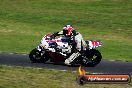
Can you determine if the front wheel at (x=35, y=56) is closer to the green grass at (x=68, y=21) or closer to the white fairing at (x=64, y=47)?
the white fairing at (x=64, y=47)

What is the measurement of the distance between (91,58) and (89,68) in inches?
27.8

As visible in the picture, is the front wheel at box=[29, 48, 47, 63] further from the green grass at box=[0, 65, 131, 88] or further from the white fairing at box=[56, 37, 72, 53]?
the green grass at box=[0, 65, 131, 88]

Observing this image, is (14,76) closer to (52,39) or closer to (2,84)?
(2,84)

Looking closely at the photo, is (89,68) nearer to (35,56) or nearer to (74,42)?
(74,42)

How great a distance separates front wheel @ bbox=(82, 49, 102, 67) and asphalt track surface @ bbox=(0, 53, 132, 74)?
316 mm

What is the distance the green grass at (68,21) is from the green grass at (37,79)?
6.04 metres

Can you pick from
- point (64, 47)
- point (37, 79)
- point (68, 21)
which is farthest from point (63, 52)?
point (68, 21)

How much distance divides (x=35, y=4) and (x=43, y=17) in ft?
22.7

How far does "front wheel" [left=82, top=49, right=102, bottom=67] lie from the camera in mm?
21562

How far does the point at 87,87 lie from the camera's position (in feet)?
55.5

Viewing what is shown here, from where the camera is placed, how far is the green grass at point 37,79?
55.7 ft

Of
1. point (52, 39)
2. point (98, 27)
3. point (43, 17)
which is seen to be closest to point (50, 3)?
point (43, 17)

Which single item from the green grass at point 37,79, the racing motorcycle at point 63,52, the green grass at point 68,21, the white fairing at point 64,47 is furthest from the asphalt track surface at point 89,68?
the green grass at point 68,21

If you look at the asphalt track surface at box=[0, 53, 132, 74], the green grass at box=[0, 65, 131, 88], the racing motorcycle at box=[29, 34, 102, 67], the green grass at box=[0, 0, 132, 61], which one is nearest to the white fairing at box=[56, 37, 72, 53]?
the racing motorcycle at box=[29, 34, 102, 67]
